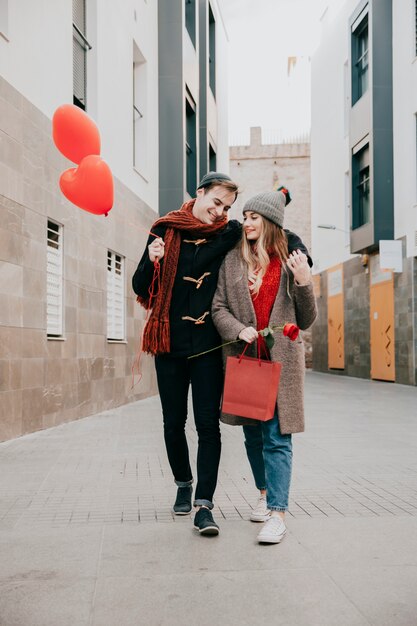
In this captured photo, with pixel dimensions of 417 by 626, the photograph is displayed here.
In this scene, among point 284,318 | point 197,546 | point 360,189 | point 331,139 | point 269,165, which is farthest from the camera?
point 269,165

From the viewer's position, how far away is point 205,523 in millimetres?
3898

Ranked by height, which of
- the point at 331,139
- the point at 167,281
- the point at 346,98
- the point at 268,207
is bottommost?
the point at 167,281

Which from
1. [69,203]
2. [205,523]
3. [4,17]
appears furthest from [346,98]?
[205,523]

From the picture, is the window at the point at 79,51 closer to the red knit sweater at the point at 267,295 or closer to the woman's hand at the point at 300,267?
the red knit sweater at the point at 267,295

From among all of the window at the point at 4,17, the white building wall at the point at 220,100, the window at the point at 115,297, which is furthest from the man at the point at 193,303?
the white building wall at the point at 220,100

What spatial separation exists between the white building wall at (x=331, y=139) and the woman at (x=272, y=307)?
21479mm

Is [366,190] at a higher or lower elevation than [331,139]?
lower

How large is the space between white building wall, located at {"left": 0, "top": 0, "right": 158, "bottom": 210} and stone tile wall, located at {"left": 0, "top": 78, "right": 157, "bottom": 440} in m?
0.46

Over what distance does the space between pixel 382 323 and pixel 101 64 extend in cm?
1221

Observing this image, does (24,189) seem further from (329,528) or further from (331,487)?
(329,528)

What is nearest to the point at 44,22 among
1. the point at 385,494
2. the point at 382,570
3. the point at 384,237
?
the point at 385,494

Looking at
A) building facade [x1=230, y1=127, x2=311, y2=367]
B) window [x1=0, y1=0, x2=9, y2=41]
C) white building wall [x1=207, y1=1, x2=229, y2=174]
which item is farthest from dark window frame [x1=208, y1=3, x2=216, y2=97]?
window [x1=0, y1=0, x2=9, y2=41]

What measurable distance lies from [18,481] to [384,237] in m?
16.3

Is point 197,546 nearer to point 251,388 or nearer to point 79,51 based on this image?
point 251,388
